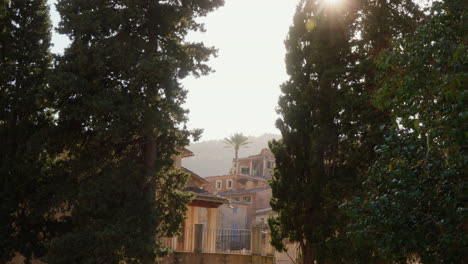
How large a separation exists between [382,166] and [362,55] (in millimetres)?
6239

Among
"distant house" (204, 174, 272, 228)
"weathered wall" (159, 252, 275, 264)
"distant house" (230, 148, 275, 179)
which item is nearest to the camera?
"weathered wall" (159, 252, 275, 264)

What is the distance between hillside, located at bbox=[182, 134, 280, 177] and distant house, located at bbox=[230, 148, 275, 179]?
926 inches

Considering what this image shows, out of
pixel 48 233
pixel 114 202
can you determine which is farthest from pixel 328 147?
pixel 48 233

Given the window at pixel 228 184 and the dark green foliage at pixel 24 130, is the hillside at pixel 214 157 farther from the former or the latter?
the dark green foliage at pixel 24 130

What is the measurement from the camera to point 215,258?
15.9 m

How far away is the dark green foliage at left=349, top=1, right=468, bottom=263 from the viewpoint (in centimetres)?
661

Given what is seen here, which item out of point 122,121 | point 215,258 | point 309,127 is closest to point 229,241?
point 215,258

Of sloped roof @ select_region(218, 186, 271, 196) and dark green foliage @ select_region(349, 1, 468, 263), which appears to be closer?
dark green foliage @ select_region(349, 1, 468, 263)

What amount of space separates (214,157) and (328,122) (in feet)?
282

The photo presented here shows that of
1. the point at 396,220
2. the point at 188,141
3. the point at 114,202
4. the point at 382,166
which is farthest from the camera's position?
the point at 188,141

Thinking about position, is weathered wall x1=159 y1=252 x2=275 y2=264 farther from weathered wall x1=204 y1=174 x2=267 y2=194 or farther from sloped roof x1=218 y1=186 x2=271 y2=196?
weathered wall x1=204 y1=174 x2=267 y2=194

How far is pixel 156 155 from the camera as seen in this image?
13141mm

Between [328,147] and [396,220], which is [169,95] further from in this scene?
[396,220]

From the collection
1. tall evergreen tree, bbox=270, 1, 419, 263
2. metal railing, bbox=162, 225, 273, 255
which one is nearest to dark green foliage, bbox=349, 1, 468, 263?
tall evergreen tree, bbox=270, 1, 419, 263
